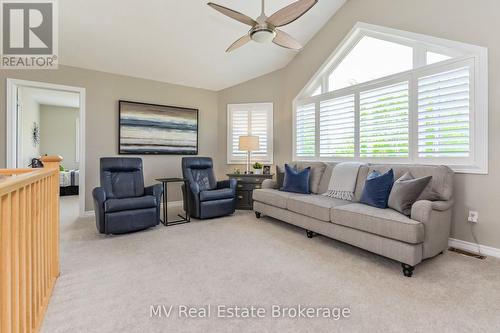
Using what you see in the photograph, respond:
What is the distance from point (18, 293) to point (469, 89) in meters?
4.15

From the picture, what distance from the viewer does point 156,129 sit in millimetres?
4977

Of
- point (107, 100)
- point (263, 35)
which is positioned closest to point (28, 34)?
point (107, 100)

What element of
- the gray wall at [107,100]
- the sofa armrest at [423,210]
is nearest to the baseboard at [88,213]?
the gray wall at [107,100]

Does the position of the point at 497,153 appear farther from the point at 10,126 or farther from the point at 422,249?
the point at 10,126

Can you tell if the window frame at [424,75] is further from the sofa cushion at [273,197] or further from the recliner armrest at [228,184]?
the recliner armrest at [228,184]

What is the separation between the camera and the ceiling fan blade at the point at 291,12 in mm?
2264

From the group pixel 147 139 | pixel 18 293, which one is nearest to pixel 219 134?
pixel 147 139

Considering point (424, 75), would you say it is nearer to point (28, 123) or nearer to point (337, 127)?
point (337, 127)

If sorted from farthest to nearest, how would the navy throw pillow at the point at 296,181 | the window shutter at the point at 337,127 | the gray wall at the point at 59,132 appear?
the gray wall at the point at 59,132, the window shutter at the point at 337,127, the navy throw pillow at the point at 296,181

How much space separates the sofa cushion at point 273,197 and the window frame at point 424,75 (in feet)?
3.82

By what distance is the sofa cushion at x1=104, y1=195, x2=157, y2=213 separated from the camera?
324 cm

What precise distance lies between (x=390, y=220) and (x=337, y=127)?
7.27 ft

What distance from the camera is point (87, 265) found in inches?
95.2

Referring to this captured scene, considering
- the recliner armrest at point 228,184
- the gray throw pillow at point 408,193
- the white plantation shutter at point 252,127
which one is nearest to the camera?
the gray throw pillow at point 408,193
